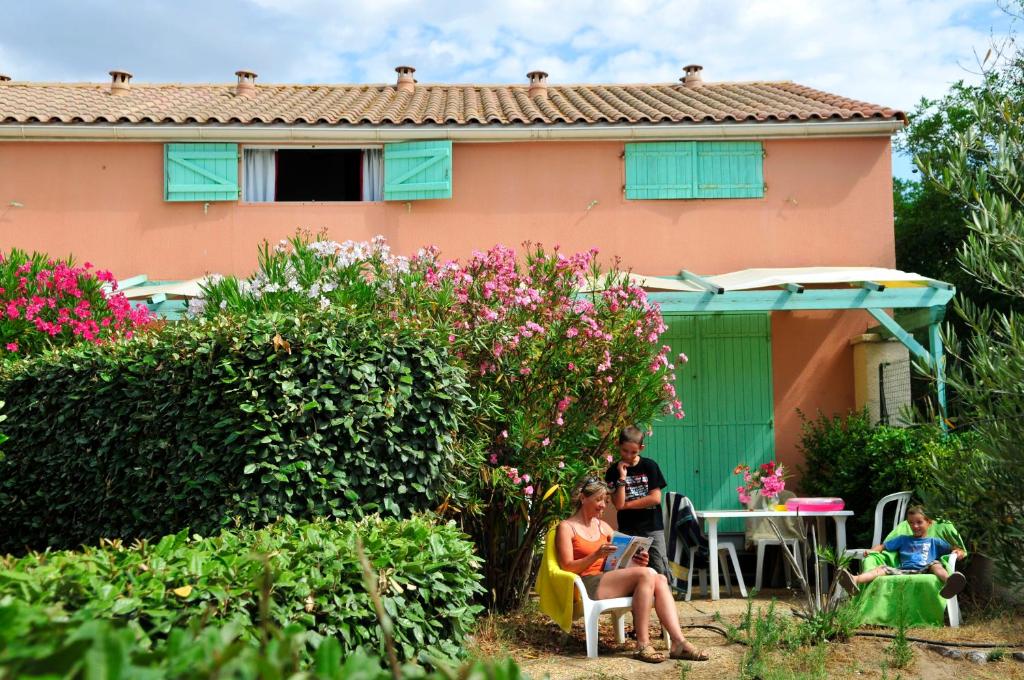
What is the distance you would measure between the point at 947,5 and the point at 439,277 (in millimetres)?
4039

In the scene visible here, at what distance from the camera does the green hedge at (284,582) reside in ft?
13.3

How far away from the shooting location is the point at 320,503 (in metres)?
6.16

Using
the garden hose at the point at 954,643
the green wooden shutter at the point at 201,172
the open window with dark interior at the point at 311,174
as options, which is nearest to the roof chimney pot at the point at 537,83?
the open window with dark interior at the point at 311,174

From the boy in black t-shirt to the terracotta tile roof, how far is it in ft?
20.6

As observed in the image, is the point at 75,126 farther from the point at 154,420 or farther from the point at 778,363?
the point at 778,363

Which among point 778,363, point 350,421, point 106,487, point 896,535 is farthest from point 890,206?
point 106,487

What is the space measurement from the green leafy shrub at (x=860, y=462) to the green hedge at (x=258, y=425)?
504 cm

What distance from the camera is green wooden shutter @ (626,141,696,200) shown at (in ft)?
43.6

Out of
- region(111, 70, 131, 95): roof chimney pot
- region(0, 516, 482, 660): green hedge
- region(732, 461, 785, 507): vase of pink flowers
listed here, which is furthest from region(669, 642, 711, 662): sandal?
region(111, 70, 131, 95): roof chimney pot

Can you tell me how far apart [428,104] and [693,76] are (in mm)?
4601

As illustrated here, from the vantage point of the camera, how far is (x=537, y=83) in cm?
1625

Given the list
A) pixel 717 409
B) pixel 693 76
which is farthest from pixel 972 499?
pixel 693 76

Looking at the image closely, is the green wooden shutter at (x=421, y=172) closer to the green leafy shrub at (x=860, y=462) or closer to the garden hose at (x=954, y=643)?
the green leafy shrub at (x=860, y=462)

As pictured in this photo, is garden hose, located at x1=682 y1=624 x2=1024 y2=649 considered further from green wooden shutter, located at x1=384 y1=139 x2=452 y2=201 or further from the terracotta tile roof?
the terracotta tile roof
